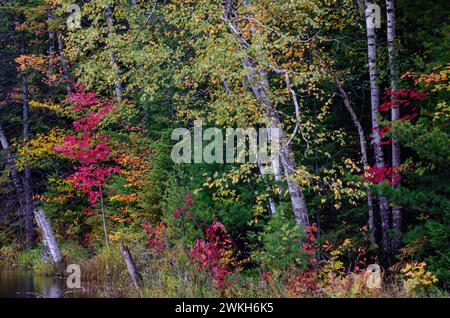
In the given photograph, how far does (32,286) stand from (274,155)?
6.72 m

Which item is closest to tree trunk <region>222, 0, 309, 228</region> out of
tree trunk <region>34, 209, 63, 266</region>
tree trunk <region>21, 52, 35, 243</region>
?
tree trunk <region>34, 209, 63, 266</region>

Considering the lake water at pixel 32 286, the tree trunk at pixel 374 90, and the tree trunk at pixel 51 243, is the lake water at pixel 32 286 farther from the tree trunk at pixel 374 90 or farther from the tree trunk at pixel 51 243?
the tree trunk at pixel 374 90

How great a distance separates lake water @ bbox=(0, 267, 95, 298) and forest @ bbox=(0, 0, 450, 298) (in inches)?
A: 5.6

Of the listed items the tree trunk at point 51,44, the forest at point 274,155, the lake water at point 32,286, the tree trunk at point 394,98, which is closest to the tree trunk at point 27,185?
the tree trunk at point 51,44

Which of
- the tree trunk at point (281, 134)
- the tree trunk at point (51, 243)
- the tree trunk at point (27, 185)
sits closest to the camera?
the tree trunk at point (281, 134)

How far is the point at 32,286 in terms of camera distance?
1243cm

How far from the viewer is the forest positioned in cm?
842

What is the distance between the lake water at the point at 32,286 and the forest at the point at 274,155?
0.47 feet

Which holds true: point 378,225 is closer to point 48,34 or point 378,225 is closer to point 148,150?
point 148,150

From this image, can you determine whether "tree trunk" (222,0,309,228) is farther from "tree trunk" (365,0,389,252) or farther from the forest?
"tree trunk" (365,0,389,252)

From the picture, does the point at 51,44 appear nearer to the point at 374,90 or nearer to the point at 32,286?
the point at 32,286

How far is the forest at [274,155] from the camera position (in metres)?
8.42

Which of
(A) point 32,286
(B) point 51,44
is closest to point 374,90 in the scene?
(A) point 32,286
